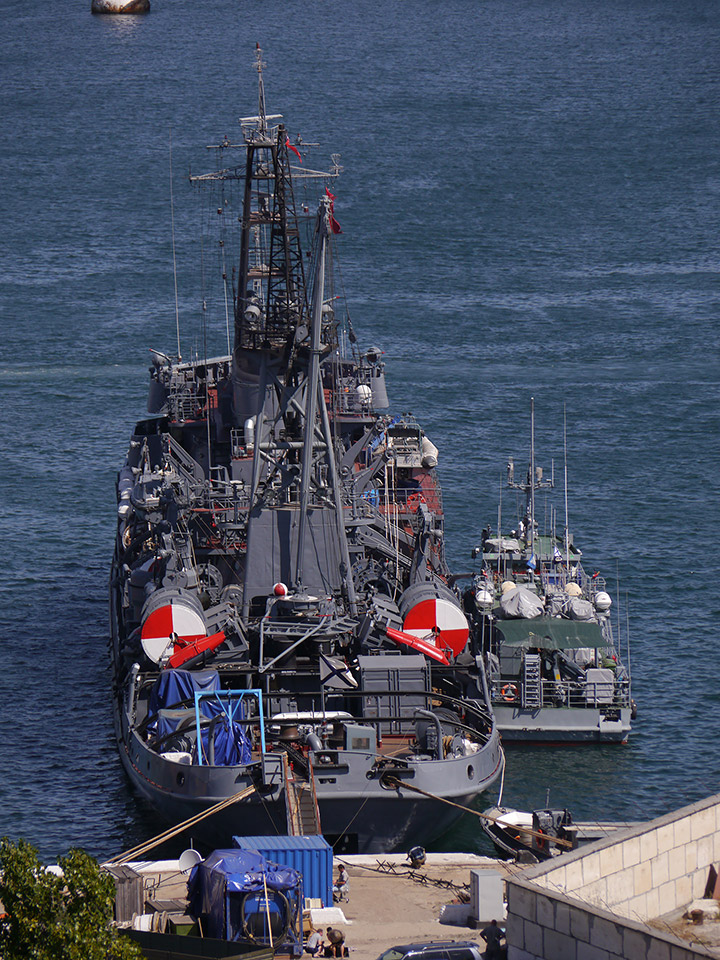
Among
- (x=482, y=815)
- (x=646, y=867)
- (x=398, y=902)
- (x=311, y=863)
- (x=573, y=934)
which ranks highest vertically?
(x=482, y=815)

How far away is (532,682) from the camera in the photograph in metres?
47.0

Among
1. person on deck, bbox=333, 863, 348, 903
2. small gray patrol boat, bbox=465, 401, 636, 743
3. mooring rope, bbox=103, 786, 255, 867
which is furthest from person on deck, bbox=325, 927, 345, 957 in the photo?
small gray patrol boat, bbox=465, 401, 636, 743

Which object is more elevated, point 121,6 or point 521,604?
point 121,6

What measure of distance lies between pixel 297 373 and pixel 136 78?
11137 centimetres

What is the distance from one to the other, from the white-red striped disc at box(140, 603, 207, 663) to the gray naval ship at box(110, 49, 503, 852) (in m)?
0.05

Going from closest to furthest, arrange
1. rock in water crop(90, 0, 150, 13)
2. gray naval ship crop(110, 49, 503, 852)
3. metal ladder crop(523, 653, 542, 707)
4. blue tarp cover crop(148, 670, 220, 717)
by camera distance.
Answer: gray naval ship crop(110, 49, 503, 852) → blue tarp cover crop(148, 670, 220, 717) → metal ladder crop(523, 653, 542, 707) → rock in water crop(90, 0, 150, 13)

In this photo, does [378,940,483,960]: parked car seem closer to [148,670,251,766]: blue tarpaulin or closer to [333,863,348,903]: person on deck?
[333,863,348,903]: person on deck

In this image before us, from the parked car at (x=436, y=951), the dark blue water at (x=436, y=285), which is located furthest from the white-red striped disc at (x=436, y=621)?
the parked car at (x=436, y=951)

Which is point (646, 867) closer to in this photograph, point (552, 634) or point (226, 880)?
point (226, 880)

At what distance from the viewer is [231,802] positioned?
36.5 meters

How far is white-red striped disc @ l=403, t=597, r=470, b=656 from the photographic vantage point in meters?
44.2

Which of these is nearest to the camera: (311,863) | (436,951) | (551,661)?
(436,951)

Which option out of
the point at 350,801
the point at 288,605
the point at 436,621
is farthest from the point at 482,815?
the point at 288,605

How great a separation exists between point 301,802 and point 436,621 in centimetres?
894
